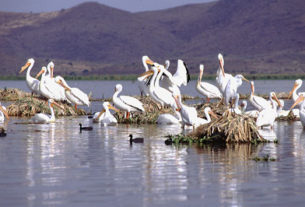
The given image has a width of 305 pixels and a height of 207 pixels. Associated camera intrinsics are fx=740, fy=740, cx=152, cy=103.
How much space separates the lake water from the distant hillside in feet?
321

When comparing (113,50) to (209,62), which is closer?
(209,62)

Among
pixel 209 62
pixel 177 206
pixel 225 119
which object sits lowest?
pixel 177 206

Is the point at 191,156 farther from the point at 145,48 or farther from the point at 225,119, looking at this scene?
the point at 145,48

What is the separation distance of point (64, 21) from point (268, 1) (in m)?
47.7

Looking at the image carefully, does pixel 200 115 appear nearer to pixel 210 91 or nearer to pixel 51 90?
pixel 210 91

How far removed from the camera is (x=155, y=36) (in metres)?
159

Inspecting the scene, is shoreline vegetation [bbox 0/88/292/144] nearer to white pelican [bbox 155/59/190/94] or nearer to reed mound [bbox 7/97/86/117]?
reed mound [bbox 7/97/86/117]

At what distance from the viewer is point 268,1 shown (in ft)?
542

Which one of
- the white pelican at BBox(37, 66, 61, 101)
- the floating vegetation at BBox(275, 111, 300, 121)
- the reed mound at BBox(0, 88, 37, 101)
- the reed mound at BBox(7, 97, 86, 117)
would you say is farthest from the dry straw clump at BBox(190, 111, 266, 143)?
the reed mound at BBox(0, 88, 37, 101)

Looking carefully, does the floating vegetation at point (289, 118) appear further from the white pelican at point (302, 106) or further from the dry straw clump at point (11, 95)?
the dry straw clump at point (11, 95)

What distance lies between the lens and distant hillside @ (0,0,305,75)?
12381cm

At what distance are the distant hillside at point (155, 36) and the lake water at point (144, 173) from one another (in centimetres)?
9786

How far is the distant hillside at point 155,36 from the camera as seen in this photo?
124 meters

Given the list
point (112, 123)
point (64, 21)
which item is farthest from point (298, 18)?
point (112, 123)
